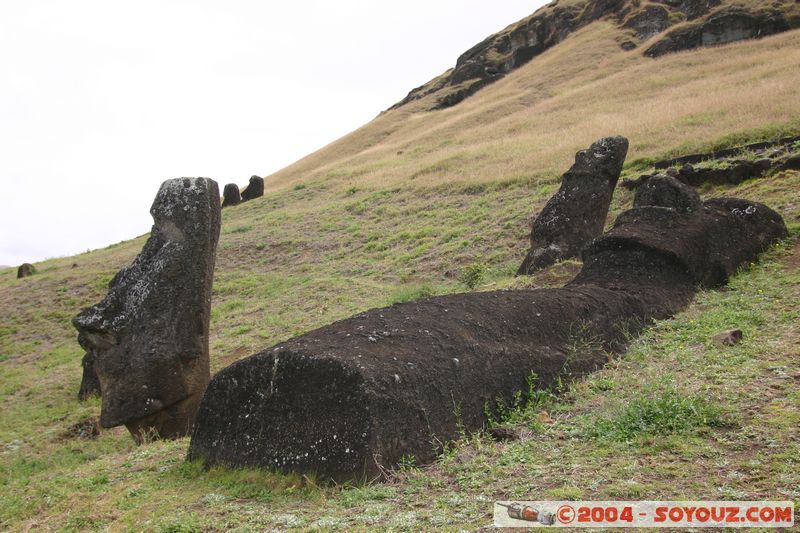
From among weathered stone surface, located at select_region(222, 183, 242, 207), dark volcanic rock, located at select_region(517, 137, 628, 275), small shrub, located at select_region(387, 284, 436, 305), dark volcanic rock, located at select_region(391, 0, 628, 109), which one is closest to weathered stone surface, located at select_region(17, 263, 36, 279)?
weathered stone surface, located at select_region(222, 183, 242, 207)

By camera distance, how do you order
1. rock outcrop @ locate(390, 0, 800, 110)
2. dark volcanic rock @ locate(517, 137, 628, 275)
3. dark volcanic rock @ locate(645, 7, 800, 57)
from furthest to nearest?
rock outcrop @ locate(390, 0, 800, 110) < dark volcanic rock @ locate(645, 7, 800, 57) < dark volcanic rock @ locate(517, 137, 628, 275)

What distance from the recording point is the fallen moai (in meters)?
5.46

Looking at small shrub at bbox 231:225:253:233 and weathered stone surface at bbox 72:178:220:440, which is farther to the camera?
small shrub at bbox 231:225:253:233

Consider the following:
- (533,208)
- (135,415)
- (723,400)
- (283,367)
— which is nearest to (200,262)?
(135,415)

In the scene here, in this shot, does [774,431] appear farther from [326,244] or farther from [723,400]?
[326,244]

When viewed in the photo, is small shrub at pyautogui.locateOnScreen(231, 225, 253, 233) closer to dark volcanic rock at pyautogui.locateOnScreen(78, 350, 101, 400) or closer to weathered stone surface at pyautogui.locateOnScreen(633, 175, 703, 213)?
dark volcanic rock at pyautogui.locateOnScreen(78, 350, 101, 400)

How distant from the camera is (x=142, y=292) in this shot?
9648mm

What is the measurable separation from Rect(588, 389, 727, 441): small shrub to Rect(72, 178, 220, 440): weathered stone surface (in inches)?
234

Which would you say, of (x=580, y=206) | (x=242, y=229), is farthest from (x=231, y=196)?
(x=580, y=206)

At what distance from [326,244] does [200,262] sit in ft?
49.8

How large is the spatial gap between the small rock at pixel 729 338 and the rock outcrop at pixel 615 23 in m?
47.9

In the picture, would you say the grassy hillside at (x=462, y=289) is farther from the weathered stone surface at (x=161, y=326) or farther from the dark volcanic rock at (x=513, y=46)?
the dark volcanic rock at (x=513, y=46)

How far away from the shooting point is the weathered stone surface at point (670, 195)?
1091 centimetres

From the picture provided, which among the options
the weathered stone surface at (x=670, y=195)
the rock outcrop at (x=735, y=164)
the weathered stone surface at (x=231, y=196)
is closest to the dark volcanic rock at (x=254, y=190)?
the weathered stone surface at (x=231, y=196)
